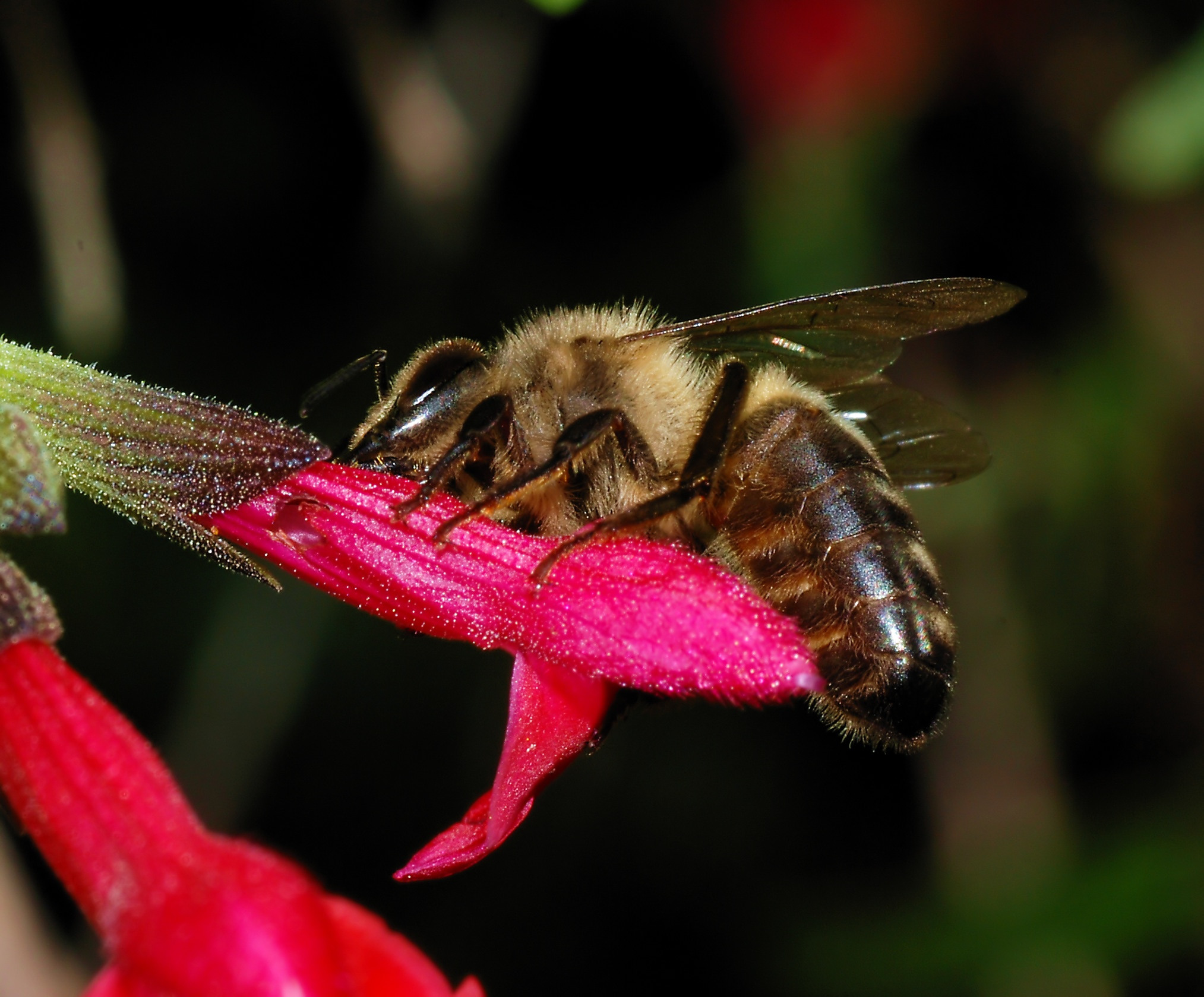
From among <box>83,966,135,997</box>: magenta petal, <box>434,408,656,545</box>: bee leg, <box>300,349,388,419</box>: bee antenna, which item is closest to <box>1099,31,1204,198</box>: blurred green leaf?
<box>434,408,656,545</box>: bee leg

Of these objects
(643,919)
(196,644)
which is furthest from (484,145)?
(643,919)

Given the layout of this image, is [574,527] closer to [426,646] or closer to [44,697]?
[44,697]

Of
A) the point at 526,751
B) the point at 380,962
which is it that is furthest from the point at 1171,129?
the point at 380,962

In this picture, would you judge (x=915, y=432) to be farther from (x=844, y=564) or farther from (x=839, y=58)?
(x=839, y=58)

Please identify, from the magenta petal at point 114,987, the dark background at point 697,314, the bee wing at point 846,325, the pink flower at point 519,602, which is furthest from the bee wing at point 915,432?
the dark background at point 697,314

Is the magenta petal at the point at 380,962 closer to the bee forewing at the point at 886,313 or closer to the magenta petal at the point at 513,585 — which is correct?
the magenta petal at the point at 513,585

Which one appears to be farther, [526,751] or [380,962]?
[526,751]
